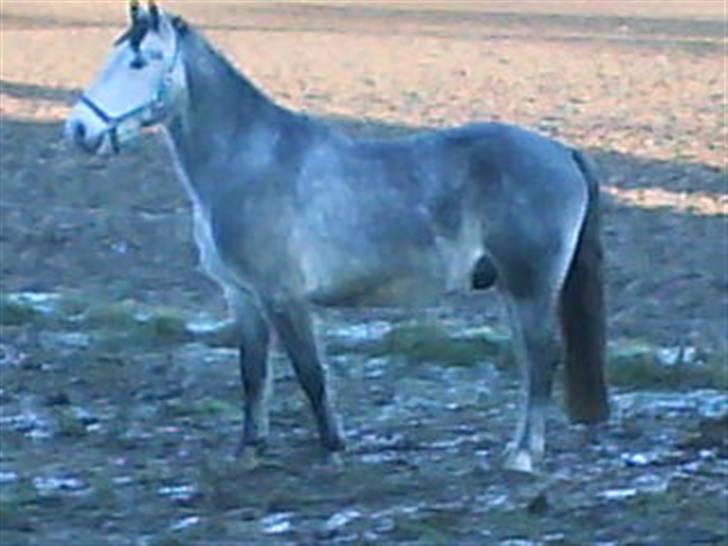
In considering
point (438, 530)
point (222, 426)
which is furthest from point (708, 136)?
point (438, 530)

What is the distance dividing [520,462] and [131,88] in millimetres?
1944

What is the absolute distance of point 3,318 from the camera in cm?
1182

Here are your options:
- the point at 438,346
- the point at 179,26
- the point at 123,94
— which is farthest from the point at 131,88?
the point at 438,346

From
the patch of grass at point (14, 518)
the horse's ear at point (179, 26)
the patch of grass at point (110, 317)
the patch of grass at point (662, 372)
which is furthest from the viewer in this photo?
the patch of grass at point (110, 317)

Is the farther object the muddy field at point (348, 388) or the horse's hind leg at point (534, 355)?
the horse's hind leg at point (534, 355)

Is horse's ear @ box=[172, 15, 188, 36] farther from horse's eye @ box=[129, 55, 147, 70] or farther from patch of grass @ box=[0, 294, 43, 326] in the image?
patch of grass @ box=[0, 294, 43, 326]

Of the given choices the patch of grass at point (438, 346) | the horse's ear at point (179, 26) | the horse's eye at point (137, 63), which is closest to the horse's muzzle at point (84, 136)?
the horse's eye at point (137, 63)

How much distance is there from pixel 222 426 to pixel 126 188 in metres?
9.59

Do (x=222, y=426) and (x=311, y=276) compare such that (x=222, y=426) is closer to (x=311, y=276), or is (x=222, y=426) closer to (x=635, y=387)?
(x=311, y=276)

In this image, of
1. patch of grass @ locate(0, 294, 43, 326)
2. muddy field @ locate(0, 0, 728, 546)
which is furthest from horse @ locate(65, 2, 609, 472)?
patch of grass @ locate(0, 294, 43, 326)

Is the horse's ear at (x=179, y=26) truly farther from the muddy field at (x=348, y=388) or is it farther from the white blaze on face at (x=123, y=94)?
the muddy field at (x=348, y=388)

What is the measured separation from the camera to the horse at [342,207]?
835 centimetres

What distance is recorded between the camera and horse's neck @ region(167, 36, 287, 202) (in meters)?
8.51

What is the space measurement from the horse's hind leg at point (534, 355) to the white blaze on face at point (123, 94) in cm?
151
